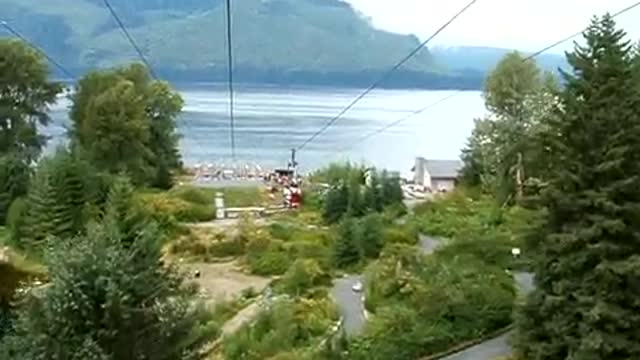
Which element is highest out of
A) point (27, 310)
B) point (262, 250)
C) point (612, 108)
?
point (612, 108)

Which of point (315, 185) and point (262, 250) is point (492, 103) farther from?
point (262, 250)

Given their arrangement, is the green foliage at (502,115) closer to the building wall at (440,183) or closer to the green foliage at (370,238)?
the green foliage at (370,238)

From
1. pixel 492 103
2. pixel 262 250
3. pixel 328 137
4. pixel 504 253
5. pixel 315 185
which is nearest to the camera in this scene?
pixel 504 253

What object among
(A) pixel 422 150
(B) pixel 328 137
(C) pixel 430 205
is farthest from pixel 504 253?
(B) pixel 328 137

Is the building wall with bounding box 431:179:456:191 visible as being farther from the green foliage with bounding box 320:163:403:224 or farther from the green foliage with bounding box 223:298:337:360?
the green foliage with bounding box 223:298:337:360

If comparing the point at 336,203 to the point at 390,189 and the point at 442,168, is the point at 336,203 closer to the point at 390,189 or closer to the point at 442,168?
the point at 390,189

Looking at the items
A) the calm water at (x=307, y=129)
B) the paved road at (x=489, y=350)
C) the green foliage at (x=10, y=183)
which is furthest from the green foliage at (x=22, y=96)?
the paved road at (x=489, y=350)

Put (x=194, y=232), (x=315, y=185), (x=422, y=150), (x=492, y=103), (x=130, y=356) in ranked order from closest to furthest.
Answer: (x=130, y=356) < (x=194, y=232) < (x=492, y=103) < (x=315, y=185) < (x=422, y=150)
